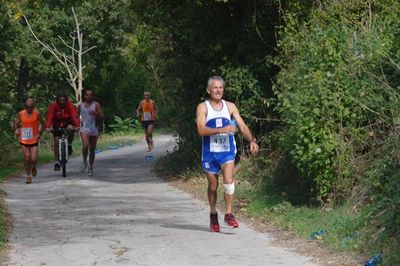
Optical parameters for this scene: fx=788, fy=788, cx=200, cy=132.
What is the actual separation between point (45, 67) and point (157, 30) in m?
21.1

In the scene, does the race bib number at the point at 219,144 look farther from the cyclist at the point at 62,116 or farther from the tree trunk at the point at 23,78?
the tree trunk at the point at 23,78

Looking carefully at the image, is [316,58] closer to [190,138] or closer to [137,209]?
[137,209]

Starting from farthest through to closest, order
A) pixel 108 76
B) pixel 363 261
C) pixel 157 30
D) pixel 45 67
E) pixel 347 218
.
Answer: pixel 108 76
pixel 45 67
pixel 157 30
pixel 347 218
pixel 363 261

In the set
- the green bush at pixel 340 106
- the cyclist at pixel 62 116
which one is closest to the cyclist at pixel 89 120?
the cyclist at pixel 62 116

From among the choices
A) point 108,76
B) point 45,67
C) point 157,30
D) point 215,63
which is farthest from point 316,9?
point 108,76

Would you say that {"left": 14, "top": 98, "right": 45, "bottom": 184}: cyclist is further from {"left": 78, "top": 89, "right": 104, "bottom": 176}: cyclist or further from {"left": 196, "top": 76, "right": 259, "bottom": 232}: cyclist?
{"left": 196, "top": 76, "right": 259, "bottom": 232}: cyclist

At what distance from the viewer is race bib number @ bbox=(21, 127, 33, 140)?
17516 millimetres

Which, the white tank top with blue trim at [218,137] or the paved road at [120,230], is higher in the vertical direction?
Result: the white tank top with blue trim at [218,137]

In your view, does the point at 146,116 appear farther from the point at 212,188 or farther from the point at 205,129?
the point at 205,129

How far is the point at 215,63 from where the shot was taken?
17.3 meters

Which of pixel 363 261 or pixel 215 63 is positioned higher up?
pixel 215 63

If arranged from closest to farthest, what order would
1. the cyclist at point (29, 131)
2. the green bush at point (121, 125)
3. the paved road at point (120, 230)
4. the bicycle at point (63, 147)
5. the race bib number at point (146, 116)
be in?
the paved road at point (120, 230) → the cyclist at point (29, 131) → the bicycle at point (63, 147) → the race bib number at point (146, 116) → the green bush at point (121, 125)

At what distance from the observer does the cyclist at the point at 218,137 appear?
10141 mm

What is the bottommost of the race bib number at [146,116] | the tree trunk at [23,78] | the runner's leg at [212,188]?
the runner's leg at [212,188]
